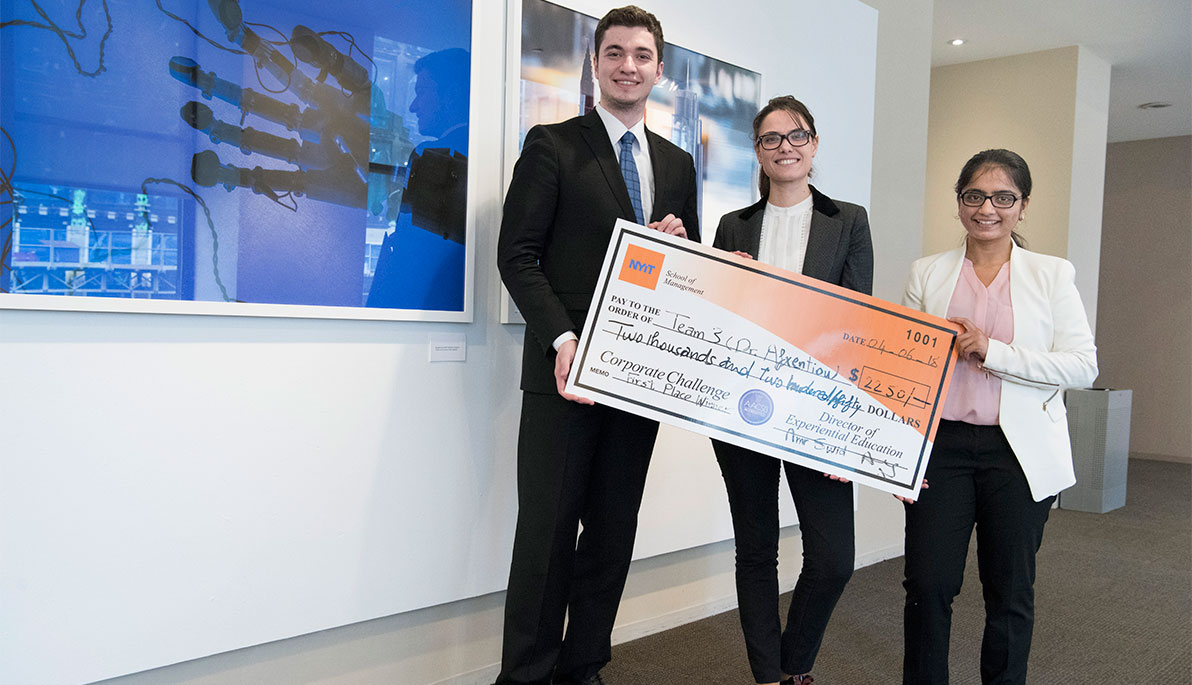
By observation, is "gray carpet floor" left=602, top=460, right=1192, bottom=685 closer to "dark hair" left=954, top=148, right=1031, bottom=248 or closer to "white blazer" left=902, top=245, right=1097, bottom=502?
"white blazer" left=902, top=245, right=1097, bottom=502

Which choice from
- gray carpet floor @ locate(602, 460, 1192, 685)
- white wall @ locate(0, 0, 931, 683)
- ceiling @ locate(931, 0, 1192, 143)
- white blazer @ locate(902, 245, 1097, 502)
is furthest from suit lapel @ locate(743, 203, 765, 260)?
ceiling @ locate(931, 0, 1192, 143)

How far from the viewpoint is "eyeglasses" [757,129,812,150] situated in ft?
6.56

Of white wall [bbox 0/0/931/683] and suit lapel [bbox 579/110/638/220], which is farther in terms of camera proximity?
suit lapel [bbox 579/110/638/220]

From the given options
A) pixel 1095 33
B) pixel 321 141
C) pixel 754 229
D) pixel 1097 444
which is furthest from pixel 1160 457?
pixel 321 141

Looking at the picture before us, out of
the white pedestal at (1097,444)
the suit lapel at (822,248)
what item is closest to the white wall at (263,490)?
the suit lapel at (822,248)

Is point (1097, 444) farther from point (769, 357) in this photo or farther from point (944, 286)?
point (769, 357)

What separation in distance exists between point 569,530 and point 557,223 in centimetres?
78

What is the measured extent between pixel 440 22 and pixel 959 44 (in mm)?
5195

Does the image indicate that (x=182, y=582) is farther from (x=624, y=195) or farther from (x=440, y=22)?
(x=440, y=22)

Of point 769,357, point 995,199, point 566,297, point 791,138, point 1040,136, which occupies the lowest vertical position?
point 769,357

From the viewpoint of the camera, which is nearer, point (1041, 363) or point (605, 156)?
point (1041, 363)

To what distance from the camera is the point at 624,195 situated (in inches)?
81.1

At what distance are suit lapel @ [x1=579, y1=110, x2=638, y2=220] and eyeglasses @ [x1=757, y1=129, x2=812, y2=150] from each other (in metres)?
0.37

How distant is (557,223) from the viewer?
2047 mm
